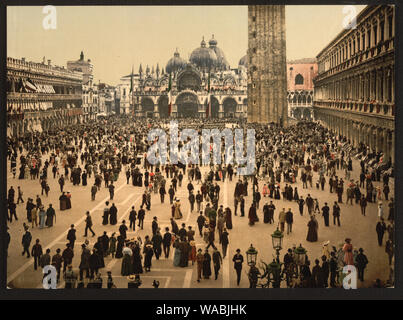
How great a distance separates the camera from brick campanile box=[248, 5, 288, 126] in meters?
51.5

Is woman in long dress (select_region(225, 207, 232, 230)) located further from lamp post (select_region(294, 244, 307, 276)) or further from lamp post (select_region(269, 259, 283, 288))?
lamp post (select_region(269, 259, 283, 288))

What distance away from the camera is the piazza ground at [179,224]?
45.1 ft

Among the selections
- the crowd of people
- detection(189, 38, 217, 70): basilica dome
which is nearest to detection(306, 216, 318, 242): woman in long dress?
the crowd of people

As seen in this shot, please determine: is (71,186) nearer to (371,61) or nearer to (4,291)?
(4,291)

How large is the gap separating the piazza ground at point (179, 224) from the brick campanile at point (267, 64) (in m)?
30.8

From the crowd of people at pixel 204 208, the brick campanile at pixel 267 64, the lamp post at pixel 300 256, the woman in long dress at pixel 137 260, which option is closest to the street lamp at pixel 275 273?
the crowd of people at pixel 204 208

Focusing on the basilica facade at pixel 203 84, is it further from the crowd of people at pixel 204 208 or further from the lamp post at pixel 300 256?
the lamp post at pixel 300 256

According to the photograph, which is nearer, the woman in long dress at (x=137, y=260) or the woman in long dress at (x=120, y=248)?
the woman in long dress at (x=137, y=260)

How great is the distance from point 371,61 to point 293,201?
27.6ft

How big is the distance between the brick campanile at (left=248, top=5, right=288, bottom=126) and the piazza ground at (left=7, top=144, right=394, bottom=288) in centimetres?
3081

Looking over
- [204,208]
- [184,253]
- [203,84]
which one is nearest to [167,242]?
[184,253]
